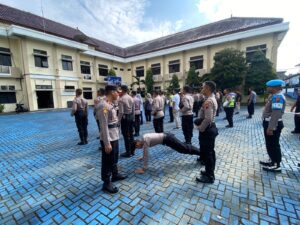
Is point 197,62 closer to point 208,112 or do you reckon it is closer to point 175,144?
point 175,144

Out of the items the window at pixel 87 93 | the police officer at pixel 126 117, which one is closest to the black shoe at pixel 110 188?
the police officer at pixel 126 117

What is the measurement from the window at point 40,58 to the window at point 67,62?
5.36ft

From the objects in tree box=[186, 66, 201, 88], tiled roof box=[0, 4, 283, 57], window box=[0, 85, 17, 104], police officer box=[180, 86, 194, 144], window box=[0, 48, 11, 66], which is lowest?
police officer box=[180, 86, 194, 144]

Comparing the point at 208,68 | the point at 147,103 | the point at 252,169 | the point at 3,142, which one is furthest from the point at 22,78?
the point at 208,68

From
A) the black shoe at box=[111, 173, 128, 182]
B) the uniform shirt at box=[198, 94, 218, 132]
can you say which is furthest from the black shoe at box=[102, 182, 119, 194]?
the uniform shirt at box=[198, 94, 218, 132]

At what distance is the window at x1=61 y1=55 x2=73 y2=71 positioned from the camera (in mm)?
16370

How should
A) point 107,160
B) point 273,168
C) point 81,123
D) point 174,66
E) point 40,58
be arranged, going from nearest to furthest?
1. point 107,160
2. point 273,168
3. point 81,123
4. point 40,58
5. point 174,66

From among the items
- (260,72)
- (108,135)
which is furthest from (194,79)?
(108,135)

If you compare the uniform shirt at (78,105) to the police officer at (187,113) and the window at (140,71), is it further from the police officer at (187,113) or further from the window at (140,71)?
the window at (140,71)

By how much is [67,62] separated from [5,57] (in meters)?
5.11

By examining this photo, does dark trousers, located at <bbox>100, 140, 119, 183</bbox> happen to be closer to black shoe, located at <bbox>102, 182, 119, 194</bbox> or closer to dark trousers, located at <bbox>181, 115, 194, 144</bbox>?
black shoe, located at <bbox>102, 182, 119, 194</bbox>

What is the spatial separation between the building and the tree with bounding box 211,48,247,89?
9.82 ft

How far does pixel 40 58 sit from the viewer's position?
14.7m

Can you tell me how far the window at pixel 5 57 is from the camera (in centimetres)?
1317
